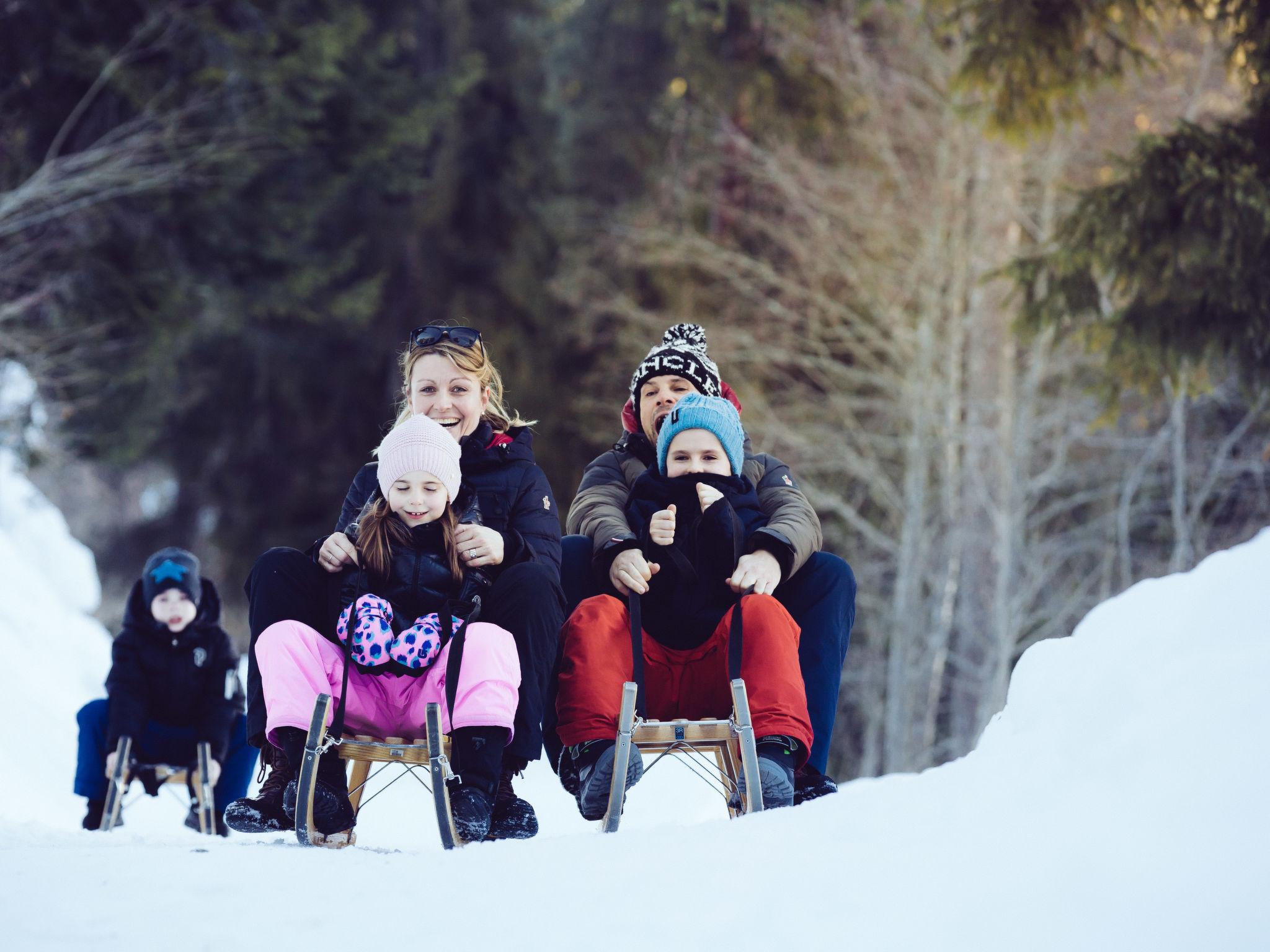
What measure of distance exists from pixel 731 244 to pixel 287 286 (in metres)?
4.60

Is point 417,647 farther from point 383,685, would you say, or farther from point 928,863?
point 928,863

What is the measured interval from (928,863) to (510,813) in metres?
1.17

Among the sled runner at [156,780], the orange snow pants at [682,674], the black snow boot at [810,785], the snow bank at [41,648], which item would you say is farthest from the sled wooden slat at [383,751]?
the sled runner at [156,780]

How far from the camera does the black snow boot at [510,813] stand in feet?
9.86

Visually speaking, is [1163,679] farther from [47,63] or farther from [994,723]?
[47,63]

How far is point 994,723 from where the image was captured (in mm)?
2979

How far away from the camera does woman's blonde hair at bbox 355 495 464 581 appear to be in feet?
10.5

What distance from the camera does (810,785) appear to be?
330 cm

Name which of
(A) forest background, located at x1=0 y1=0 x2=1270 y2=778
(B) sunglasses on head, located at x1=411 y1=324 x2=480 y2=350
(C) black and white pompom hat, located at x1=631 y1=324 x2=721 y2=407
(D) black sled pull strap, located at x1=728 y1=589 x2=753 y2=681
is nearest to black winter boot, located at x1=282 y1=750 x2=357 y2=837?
(D) black sled pull strap, located at x1=728 y1=589 x2=753 y2=681

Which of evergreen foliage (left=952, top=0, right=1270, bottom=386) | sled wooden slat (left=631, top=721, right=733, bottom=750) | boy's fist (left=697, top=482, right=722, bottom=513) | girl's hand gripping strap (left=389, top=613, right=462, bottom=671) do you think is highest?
evergreen foliage (left=952, top=0, right=1270, bottom=386)

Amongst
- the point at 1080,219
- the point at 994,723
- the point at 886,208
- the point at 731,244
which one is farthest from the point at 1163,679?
the point at 731,244

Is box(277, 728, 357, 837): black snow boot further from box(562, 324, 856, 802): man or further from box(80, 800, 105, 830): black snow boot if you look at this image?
box(80, 800, 105, 830): black snow boot

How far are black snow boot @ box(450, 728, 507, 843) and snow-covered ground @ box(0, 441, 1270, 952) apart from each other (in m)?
0.12

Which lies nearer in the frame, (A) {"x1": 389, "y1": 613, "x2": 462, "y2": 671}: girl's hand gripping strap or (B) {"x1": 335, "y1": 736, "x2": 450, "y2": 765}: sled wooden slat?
(B) {"x1": 335, "y1": 736, "x2": 450, "y2": 765}: sled wooden slat
